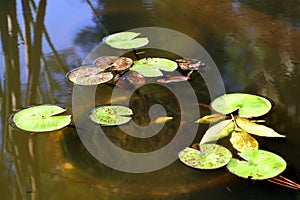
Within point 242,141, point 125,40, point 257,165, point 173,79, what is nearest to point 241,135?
point 242,141

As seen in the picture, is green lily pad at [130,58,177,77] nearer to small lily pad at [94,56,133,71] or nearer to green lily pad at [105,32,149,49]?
small lily pad at [94,56,133,71]

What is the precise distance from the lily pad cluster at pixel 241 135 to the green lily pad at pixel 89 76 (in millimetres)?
408

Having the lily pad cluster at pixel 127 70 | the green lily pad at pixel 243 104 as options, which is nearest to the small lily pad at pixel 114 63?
the lily pad cluster at pixel 127 70

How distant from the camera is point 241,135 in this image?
1.17 metres

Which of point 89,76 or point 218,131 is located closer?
point 218,131

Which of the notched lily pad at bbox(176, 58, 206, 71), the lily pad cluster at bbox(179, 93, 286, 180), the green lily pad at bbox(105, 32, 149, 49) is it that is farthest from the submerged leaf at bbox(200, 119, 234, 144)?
the green lily pad at bbox(105, 32, 149, 49)

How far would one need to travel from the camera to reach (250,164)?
1050 millimetres

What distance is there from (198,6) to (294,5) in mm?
481

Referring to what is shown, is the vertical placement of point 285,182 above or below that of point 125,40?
below

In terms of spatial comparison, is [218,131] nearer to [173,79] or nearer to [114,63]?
[173,79]

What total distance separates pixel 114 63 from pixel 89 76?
0.42 ft

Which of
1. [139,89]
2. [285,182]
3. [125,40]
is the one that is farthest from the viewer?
[125,40]

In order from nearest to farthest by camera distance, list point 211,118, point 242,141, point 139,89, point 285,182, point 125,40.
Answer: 1. point 285,182
2. point 242,141
3. point 211,118
4. point 139,89
5. point 125,40

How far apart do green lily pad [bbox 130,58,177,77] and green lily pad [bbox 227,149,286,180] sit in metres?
0.53
